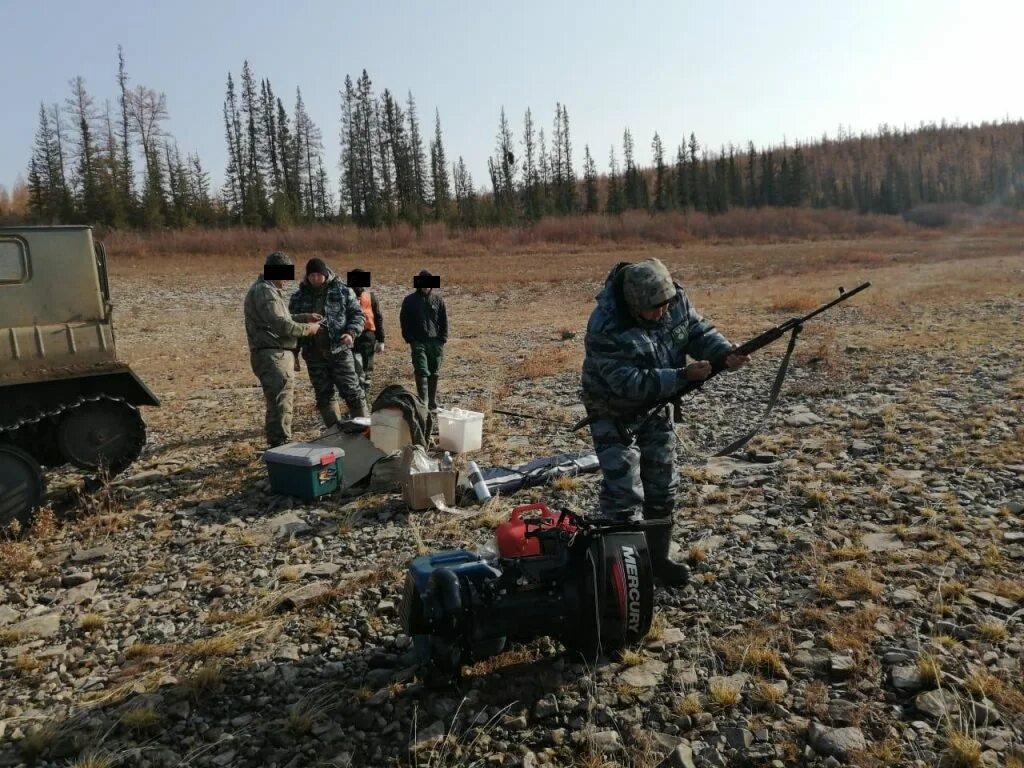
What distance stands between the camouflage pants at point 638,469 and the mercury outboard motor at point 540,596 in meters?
0.59

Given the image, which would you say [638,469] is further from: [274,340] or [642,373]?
[274,340]

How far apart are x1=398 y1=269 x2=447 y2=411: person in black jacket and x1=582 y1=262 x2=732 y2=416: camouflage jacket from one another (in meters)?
5.44

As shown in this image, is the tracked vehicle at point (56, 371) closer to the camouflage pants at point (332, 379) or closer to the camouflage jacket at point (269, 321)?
the camouflage jacket at point (269, 321)

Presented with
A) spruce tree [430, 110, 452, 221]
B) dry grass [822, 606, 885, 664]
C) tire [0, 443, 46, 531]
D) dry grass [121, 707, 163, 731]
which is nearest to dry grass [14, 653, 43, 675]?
dry grass [121, 707, 163, 731]

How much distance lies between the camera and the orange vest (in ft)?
33.7

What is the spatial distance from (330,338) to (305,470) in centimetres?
213

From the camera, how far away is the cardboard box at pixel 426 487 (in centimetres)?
653

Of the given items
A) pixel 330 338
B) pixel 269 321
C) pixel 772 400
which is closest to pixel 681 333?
pixel 772 400

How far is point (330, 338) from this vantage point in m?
8.57

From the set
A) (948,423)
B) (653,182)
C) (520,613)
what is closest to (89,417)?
(520,613)

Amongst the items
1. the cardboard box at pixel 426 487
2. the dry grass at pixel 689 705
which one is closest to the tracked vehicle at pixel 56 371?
the cardboard box at pixel 426 487

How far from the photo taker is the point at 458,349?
663 inches

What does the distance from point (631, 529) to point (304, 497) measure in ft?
13.3

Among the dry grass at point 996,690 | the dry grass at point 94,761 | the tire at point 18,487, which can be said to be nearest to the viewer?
the dry grass at point 94,761
